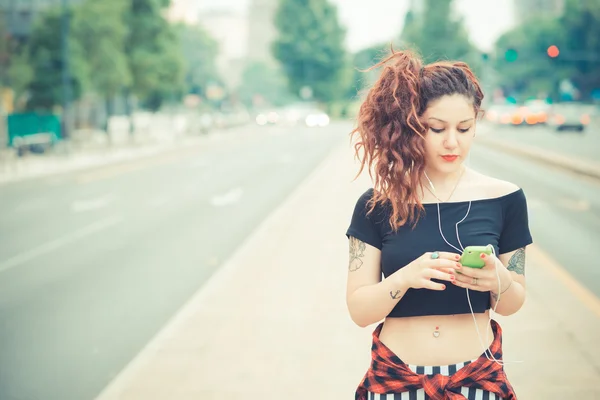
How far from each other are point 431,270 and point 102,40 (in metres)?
40.7

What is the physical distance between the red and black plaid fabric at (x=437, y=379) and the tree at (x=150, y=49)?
44.8 metres

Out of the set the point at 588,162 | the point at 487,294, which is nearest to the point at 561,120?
the point at 588,162

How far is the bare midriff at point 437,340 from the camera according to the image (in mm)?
2689

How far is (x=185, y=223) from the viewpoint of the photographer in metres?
15.8

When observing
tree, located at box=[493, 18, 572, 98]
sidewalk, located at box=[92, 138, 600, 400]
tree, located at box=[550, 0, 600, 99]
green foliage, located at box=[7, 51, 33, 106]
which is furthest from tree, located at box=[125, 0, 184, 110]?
tree, located at box=[493, 18, 572, 98]

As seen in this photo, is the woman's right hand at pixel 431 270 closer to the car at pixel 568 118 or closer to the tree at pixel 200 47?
the car at pixel 568 118

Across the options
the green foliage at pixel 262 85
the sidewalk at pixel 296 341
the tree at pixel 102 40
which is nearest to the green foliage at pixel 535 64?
the tree at pixel 102 40

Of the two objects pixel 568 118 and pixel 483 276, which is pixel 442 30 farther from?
pixel 483 276

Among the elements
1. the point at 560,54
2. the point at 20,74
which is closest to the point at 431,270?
the point at 20,74

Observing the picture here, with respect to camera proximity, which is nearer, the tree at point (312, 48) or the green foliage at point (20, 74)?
the green foliage at point (20, 74)

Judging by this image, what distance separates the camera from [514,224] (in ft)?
9.08

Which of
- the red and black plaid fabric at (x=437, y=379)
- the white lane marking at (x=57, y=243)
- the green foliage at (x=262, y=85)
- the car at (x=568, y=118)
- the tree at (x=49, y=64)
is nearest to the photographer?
the red and black plaid fabric at (x=437, y=379)

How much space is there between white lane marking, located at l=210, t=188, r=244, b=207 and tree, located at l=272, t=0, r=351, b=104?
95.1 meters

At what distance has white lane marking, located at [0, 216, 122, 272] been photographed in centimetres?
1212
